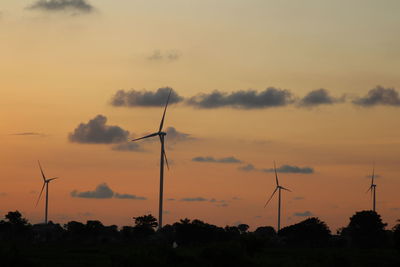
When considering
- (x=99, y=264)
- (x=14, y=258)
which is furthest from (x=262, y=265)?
(x=99, y=264)

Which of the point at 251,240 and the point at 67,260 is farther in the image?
the point at 67,260

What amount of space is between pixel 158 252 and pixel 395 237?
9143cm

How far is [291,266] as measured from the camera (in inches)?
4894

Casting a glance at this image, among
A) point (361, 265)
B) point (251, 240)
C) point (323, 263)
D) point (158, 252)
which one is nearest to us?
point (158, 252)

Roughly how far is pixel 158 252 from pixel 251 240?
185ft

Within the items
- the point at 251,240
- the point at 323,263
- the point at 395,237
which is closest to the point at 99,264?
the point at 251,240

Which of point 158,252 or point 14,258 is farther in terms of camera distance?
point 158,252

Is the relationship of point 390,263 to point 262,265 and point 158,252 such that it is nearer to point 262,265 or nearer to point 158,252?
point 262,265

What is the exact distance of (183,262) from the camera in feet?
417

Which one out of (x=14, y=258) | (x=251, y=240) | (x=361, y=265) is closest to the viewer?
(x=14, y=258)

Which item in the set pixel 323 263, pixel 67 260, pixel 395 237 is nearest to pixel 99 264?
pixel 67 260

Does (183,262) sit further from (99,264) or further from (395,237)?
(395,237)

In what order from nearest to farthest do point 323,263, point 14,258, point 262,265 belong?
point 14,258 → point 262,265 → point 323,263

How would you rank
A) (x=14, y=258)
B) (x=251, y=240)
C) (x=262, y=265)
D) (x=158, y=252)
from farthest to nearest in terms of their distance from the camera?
1. (x=251, y=240)
2. (x=262, y=265)
3. (x=158, y=252)
4. (x=14, y=258)
